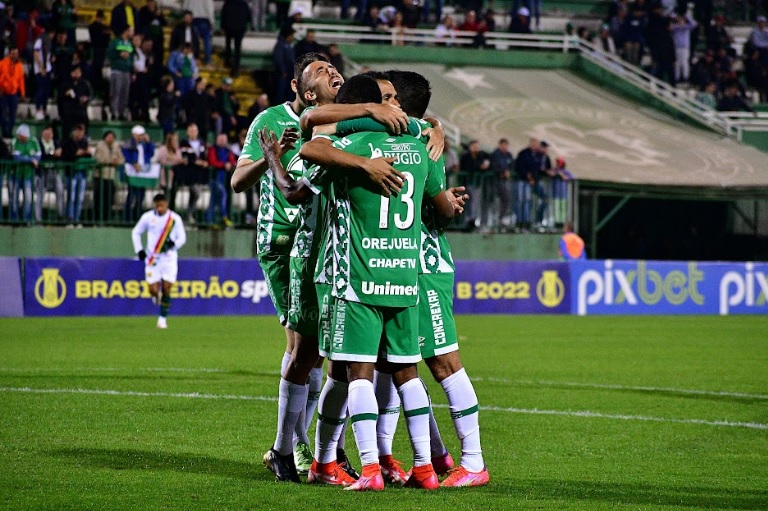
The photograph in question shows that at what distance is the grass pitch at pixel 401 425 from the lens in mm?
7121

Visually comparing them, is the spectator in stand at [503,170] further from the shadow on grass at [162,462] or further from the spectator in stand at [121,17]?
the shadow on grass at [162,462]

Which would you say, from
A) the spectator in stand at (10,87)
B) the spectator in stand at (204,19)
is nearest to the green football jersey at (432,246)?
the spectator in stand at (10,87)

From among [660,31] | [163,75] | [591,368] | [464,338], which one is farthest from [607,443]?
[660,31]

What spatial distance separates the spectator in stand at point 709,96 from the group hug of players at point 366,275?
3005 centimetres

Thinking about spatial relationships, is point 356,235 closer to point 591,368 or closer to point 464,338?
point 591,368

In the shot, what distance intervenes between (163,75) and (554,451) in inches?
834

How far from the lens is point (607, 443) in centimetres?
952

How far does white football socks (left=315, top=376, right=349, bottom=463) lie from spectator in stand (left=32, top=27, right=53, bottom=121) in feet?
69.3

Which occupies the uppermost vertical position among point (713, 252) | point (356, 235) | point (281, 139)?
point (281, 139)

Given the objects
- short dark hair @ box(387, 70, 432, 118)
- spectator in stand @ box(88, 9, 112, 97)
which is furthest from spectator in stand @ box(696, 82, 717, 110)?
short dark hair @ box(387, 70, 432, 118)

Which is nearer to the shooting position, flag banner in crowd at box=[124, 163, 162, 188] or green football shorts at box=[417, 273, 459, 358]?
green football shorts at box=[417, 273, 459, 358]

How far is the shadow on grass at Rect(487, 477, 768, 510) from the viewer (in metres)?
7.01

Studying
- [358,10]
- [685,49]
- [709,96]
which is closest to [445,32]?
[358,10]

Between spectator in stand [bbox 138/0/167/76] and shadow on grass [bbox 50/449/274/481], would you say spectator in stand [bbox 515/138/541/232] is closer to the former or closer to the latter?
spectator in stand [bbox 138/0/167/76]
